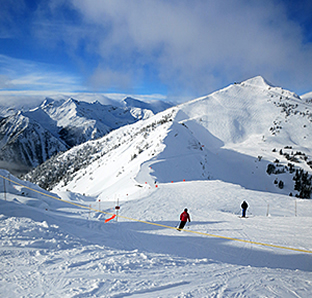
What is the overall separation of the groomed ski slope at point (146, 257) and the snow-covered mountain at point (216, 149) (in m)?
13.7

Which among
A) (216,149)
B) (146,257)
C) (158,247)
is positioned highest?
(216,149)

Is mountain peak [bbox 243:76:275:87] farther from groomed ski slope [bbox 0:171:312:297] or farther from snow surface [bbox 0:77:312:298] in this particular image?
groomed ski slope [bbox 0:171:312:297]

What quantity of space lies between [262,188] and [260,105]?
54629 millimetres

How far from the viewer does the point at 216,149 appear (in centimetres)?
5341

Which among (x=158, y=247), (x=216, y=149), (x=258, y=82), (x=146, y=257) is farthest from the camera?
(x=258, y=82)

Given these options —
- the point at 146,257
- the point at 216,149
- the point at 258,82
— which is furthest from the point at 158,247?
the point at 258,82

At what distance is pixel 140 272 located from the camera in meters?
5.57

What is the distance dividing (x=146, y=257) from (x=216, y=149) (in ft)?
164

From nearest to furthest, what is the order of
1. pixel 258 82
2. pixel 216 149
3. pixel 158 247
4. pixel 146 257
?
pixel 146 257, pixel 158 247, pixel 216 149, pixel 258 82

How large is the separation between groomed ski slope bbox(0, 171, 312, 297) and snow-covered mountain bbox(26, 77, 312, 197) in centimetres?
1366

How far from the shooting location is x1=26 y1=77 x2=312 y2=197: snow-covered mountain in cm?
3421

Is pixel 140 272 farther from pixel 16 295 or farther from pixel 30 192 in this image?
pixel 30 192

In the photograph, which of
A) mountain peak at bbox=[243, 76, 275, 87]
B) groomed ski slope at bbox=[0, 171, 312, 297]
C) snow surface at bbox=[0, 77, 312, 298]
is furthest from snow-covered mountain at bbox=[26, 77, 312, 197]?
groomed ski slope at bbox=[0, 171, 312, 297]

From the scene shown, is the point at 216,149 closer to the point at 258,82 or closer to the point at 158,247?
the point at 158,247
